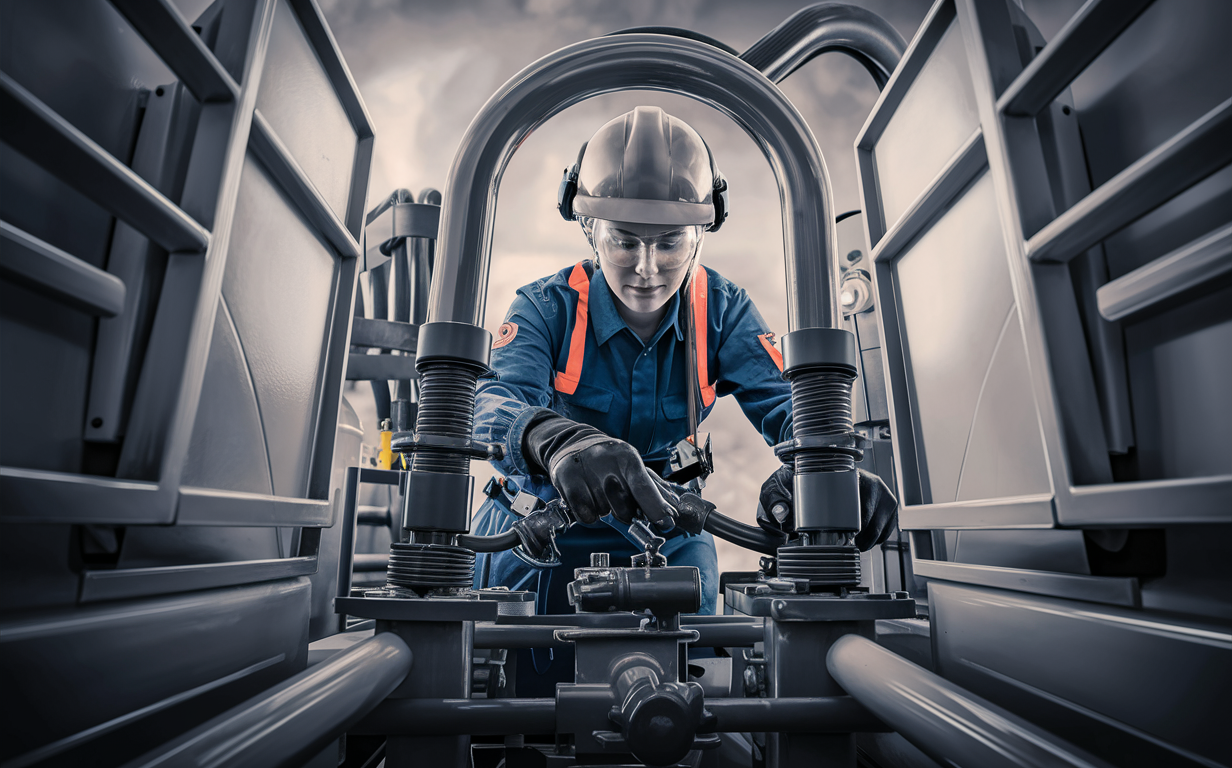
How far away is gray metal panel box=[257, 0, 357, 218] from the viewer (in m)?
0.66

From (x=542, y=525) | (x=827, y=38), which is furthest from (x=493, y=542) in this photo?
(x=827, y=38)

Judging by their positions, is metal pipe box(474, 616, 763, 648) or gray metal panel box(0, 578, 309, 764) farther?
metal pipe box(474, 616, 763, 648)

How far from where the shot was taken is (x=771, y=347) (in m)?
1.58

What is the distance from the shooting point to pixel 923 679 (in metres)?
0.51

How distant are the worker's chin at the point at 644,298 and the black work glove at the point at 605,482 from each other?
1.93 ft

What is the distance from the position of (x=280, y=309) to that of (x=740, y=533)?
2.17 ft

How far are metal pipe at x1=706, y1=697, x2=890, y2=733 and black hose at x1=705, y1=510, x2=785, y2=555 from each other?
0.28m

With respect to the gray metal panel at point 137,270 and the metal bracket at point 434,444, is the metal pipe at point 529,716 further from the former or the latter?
the gray metal panel at point 137,270

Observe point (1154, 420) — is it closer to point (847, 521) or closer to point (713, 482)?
point (847, 521)

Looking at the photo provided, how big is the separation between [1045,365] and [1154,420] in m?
0.08

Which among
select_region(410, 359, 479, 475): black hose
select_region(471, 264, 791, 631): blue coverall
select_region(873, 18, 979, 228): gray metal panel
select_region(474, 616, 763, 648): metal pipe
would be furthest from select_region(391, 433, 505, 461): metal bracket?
select_region(471, 264, 791, 631): blue coverall

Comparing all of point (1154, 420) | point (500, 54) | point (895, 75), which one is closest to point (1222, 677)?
point (1154, 420)

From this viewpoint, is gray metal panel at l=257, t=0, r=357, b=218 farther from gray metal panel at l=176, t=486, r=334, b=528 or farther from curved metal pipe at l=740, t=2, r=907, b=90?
curved metal pipe at l=740, t=2, r=907, b=90

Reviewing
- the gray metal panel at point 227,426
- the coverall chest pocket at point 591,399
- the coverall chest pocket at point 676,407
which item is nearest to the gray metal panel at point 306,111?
the gray metal panel at point 227,426
